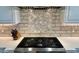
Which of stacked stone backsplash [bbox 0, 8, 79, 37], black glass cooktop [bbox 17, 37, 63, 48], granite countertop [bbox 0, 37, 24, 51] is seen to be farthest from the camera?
stacked stone backsplash [bbox 0, 8, 79, 37]

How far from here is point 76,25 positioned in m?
1.43

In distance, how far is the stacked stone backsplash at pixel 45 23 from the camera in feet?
4.67

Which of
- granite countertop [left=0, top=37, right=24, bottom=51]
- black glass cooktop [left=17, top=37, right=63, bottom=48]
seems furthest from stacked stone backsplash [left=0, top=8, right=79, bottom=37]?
granite countertop [left=0, top=37, right=24, bottom=51]

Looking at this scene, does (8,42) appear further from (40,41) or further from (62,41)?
(62,41)

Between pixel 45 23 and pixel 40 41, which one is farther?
pixel 45 23

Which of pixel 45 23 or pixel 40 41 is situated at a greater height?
pixel 45 23

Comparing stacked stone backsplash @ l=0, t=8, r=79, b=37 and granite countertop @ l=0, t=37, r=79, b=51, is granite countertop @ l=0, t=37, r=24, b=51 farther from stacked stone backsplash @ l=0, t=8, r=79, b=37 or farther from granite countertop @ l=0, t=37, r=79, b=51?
stacked stone backsplash @ l=0, t=8, r=79, b=37

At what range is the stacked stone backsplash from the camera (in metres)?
1.42

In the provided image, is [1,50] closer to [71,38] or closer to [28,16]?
[28,16]

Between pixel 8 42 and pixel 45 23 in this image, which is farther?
pixel 45 23

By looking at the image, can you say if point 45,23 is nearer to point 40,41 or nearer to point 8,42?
point 40,41

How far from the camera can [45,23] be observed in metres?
1.46

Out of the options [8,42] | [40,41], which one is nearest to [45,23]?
[40,41]

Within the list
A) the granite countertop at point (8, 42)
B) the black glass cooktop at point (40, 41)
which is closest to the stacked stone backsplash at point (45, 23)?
the black glass cooktop at point (40, 41)
